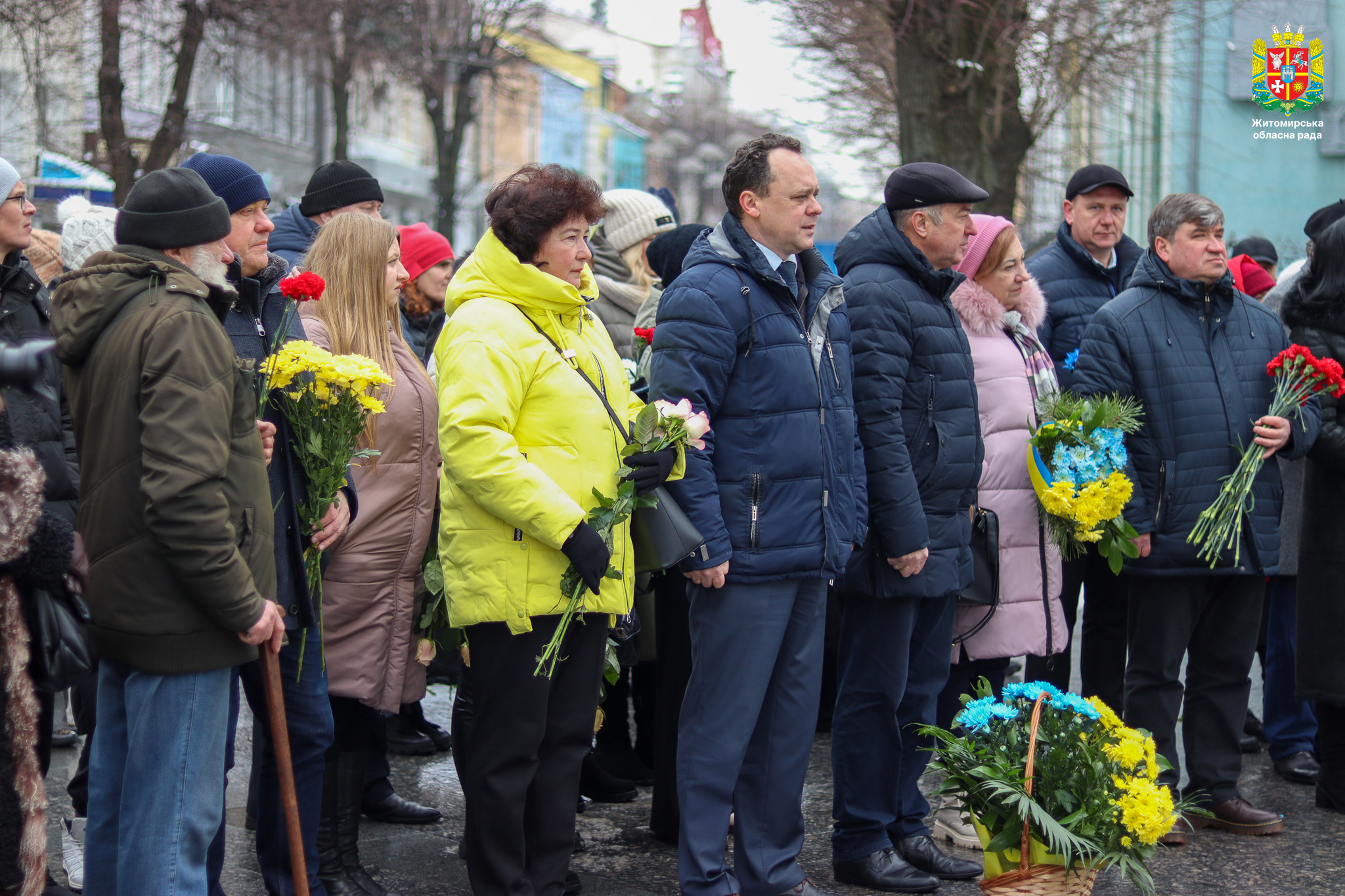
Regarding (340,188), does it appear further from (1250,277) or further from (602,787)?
(1250,277)

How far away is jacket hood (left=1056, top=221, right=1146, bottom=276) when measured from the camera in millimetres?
5980

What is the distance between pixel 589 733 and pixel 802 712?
2.29 ft

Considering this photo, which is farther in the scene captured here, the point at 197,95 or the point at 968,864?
the point at 197,95

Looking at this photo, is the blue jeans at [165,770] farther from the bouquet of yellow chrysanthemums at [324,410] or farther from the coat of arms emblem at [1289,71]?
the coat of arms emblem at [1289,71]

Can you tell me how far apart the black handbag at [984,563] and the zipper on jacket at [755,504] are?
112cm

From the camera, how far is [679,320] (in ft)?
12.8

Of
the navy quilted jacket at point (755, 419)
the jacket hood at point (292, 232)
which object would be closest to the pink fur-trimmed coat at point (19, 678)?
the navy quilted jacket at point (755, 419)

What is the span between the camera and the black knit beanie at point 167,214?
3.23 m

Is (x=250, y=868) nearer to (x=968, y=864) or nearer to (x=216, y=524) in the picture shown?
(x=216, y=524)

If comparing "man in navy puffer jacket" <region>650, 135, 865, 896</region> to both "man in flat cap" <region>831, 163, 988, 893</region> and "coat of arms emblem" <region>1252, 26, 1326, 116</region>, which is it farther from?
"coat of arms emblem" <region>1252, 26, 1326, 116</region>

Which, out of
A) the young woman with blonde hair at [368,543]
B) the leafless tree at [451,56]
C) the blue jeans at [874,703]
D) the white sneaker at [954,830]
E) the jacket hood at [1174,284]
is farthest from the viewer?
the leafless tree at [451,56]

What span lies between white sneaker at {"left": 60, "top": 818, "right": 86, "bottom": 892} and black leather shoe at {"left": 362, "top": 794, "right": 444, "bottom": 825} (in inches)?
38.4

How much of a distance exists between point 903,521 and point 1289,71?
14.4 meters

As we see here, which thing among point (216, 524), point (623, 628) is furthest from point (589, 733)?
point (216, 524)
